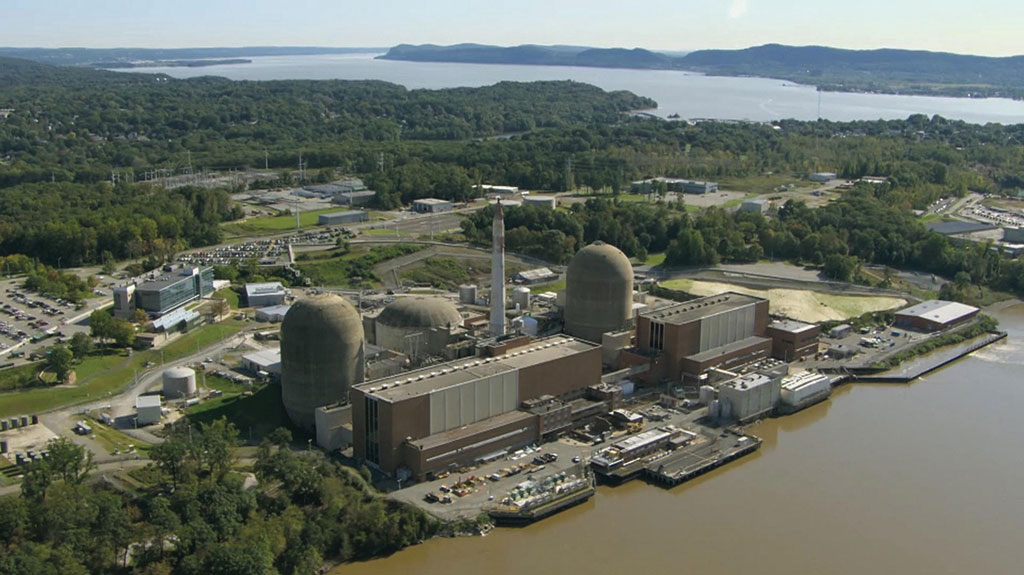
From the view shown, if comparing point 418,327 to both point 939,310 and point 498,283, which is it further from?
point 939,310

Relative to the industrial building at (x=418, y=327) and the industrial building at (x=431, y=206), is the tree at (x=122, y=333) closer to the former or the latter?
the industrial building at (x=418, y=327)

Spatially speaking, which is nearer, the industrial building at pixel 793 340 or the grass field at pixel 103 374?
the grass field at pixel 103 374

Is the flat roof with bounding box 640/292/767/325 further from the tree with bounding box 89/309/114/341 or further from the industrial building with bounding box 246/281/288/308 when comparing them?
the tree with bounding box 89/309/114/341

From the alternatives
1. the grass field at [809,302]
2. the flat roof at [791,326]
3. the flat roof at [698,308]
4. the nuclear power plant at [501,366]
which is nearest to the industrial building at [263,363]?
the nuclear power plant at [501,366]

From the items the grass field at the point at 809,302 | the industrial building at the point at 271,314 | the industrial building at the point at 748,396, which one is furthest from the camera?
the grass field at the point at 809,302

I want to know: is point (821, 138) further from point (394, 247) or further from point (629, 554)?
point (629, 554)

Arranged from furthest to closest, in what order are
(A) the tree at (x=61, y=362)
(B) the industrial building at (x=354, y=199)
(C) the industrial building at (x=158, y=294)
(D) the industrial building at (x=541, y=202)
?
1. (B) the industrial building at (x=354, y=199)
2. (D) the industrial building at (x=541, y=202)
3. (C) the industrial building at (x=158, y=294)
4. (A) the tree at (x=61, y=362)

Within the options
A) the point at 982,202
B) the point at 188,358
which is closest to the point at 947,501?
the point at 188,358
